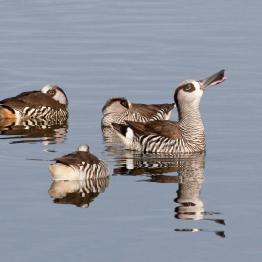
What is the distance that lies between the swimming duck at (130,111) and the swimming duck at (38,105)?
1459 mm

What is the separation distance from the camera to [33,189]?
20.9 meters

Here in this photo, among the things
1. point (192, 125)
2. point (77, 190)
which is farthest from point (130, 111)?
point (77, 190)

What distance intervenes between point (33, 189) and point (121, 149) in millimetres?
4328

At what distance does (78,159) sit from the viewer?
21406 millimetres

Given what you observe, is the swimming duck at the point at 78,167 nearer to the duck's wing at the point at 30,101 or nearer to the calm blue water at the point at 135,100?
the calm blue water at the point at 135,100

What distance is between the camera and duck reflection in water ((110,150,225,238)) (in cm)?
1967

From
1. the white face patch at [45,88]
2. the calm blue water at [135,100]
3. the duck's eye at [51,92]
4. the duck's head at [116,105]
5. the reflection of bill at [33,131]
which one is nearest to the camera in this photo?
the calm blue water at [135,100]

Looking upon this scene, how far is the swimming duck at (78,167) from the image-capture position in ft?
69.7

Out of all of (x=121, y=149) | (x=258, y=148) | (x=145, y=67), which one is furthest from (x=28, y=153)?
(x=145, y=67)

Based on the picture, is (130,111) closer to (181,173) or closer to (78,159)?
(181,173)

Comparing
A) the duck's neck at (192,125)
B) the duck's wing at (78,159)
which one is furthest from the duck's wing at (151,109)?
the duck's wing at (78,159)

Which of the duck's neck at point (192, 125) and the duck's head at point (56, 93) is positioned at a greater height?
the duck's head at point (56, 93)

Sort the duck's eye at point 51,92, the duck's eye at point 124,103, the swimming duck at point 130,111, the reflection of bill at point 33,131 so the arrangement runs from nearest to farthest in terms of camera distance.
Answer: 1. the reflection of bill at point 33,131
2. the swimming duck at point 130,111
3. the duck's eye at point 124,103
4. the duck's eye at point 51,92

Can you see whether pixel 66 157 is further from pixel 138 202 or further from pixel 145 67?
pixel 145 67
